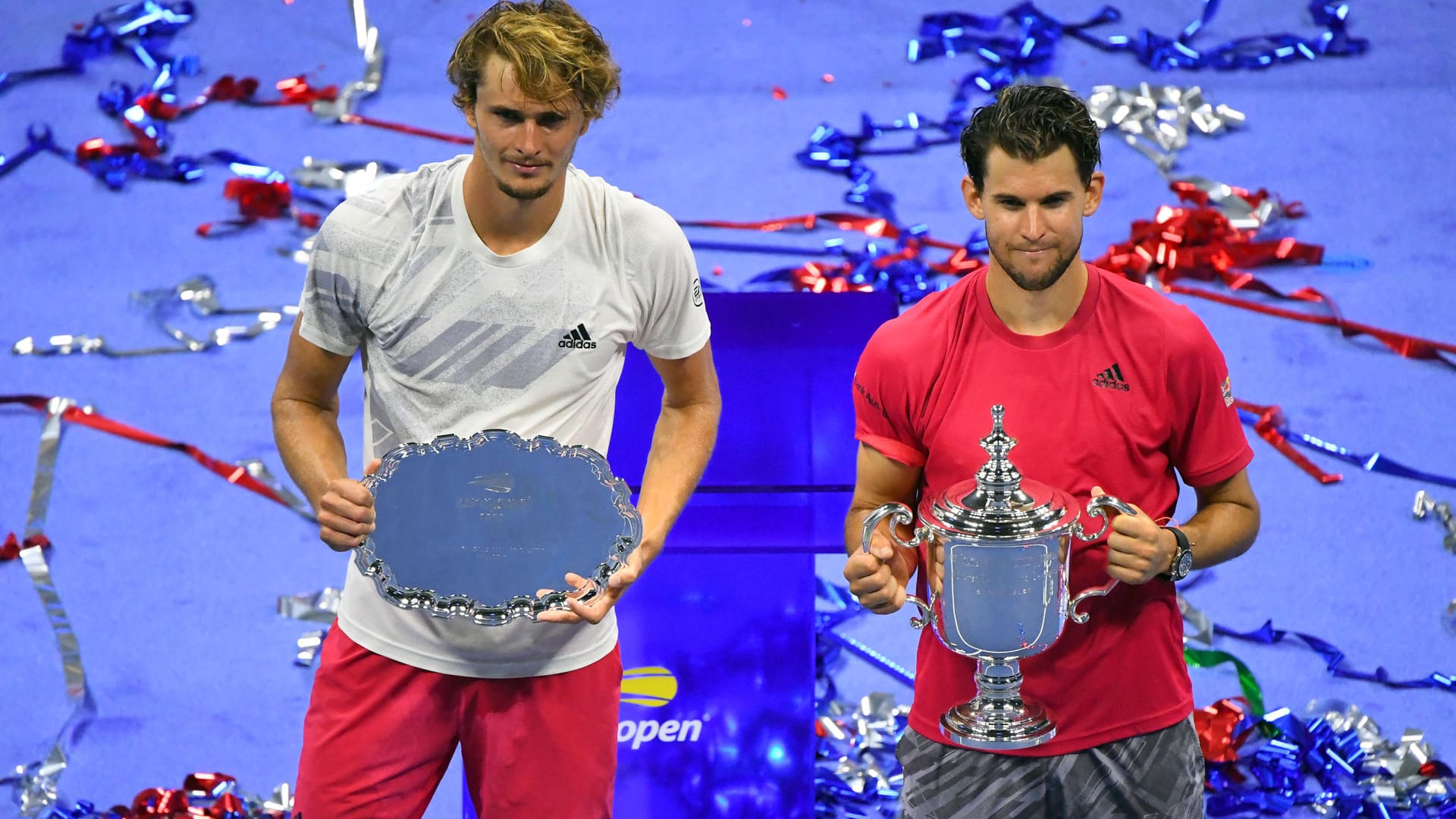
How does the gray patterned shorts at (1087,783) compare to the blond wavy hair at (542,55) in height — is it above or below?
below

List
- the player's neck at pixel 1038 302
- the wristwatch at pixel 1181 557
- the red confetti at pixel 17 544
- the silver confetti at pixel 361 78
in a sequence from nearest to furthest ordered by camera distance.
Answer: the wristwatch at pixel 1181 557, the player's neck at pixel 1038 302, the red confetti at pixel 17 544, the silver confetti at pixel 361 78

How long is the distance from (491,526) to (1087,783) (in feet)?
3.31

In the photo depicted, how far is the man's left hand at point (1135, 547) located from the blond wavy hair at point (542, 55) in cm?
100

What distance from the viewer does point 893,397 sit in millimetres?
2705

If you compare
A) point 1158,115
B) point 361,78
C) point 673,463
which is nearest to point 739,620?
point 673,463

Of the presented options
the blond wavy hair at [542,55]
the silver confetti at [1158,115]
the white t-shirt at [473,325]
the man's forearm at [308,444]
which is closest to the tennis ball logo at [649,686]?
the white t-shirt at [473,325]

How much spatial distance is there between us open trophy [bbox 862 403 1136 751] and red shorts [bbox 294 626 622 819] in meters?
0.63

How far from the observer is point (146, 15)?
25.6ft

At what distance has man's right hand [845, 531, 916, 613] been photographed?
8.24 ft

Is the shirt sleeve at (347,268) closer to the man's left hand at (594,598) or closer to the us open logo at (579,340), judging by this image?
the us open logo at (579,340)

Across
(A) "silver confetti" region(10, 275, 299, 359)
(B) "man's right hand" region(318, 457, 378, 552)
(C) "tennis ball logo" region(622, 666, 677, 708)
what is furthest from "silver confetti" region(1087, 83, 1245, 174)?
(B) "man's right hand" region(318, 457, 378, 552)

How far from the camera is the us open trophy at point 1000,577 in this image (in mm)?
2492

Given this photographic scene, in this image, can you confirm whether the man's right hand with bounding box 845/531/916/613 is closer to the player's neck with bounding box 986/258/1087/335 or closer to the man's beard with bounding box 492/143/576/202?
the player's neck with bounding box 986/258/1087/335

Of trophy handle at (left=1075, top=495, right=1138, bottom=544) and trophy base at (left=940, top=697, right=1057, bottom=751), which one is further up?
trophy handle at (left=1075, top=495, right=1138, bottom=544)
